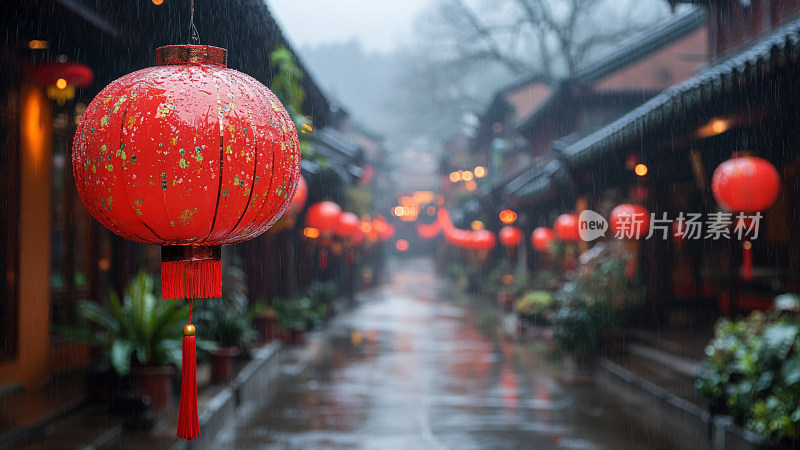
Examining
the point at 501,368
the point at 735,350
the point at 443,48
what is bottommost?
the point at 501,368

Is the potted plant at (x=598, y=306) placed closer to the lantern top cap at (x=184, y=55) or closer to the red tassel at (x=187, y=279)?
the red tassel at (x=187, y=279)

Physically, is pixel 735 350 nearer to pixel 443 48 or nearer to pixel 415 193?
pixel 443 48

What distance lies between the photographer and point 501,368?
509 inches

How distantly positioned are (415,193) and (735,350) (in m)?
48.8

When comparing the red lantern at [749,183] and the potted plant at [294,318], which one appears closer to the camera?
the red lantern at [749,183]

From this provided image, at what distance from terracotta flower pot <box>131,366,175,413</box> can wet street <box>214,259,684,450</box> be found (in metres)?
0.84

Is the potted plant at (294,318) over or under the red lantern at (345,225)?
under

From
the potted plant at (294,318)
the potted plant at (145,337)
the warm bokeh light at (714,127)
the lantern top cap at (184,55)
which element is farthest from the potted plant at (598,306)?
the lantern top cap at (184,55)

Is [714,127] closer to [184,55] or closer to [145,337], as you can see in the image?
[145,337]

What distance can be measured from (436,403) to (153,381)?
12.8 feet

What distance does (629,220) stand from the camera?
1146cm

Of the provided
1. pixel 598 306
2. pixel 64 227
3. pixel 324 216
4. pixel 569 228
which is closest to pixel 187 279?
pixel 64 227

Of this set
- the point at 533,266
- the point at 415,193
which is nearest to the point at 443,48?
the point at 533,266

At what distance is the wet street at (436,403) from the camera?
26.7ft
